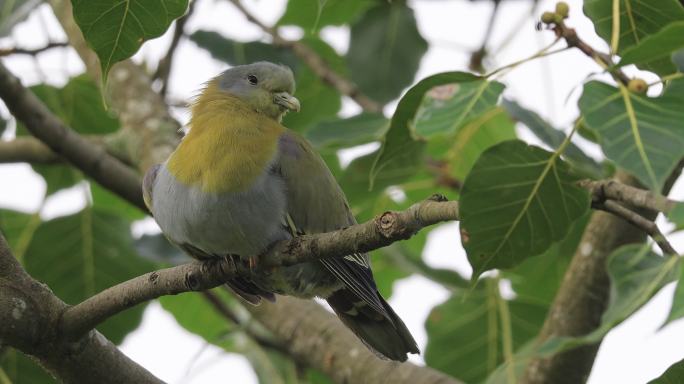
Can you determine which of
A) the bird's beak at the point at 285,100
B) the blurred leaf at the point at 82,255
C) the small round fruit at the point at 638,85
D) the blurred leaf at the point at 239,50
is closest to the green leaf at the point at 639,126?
the small round fruit at the point at 638,85

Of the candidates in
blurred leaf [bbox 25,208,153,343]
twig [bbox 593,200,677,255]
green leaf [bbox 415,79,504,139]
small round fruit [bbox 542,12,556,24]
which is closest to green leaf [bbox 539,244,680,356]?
twig [bbox 593,200,677,255]

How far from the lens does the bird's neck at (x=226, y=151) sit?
3.17m

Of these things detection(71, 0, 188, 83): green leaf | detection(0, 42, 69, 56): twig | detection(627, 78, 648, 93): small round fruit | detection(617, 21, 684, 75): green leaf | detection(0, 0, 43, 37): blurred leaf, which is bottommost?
detection(0, 42, 69, 56): twig

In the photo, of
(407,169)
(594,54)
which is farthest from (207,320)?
(594,54)

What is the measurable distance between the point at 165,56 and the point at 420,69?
128 centimetres

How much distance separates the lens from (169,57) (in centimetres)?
509

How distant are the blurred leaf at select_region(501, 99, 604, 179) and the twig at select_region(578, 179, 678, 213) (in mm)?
150

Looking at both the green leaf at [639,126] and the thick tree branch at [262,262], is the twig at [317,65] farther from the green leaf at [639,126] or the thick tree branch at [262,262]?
the green leaf at [639,126]

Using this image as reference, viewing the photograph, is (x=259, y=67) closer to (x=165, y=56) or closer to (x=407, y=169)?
(x=407, y=169)

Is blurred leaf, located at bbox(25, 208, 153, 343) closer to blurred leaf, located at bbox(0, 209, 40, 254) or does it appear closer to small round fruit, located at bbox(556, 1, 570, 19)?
blurred leaf, located at bbox(0, 209, 40, 254)

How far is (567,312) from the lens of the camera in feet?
12.3

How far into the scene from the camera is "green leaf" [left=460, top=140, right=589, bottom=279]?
2.70 metres

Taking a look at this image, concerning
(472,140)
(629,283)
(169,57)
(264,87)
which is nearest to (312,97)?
(169,57)

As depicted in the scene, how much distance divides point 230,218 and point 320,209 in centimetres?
30
